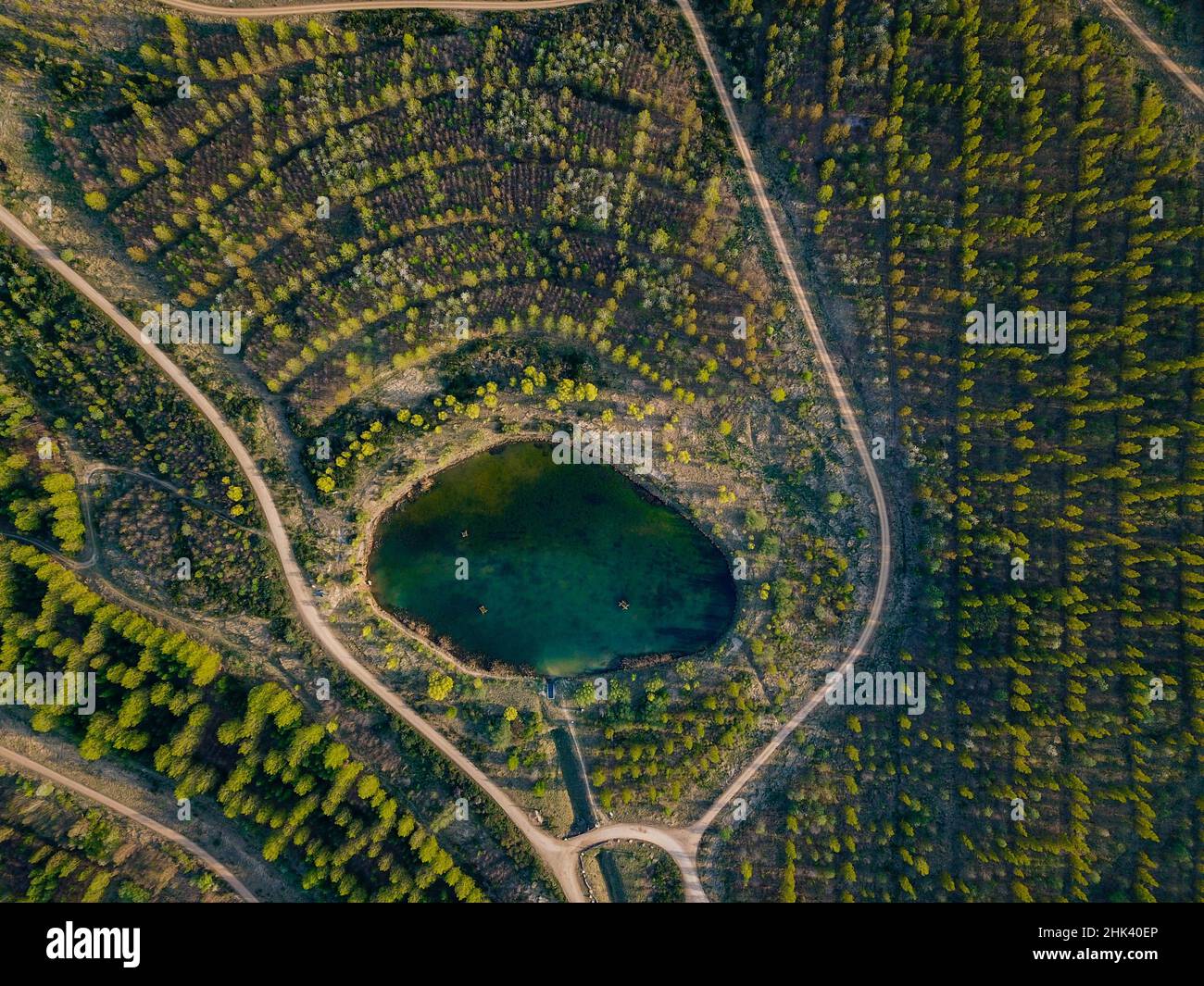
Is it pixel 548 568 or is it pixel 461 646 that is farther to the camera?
pixel 548 568

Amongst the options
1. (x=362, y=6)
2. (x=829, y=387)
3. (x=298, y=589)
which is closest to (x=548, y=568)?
(x=298, y=589)

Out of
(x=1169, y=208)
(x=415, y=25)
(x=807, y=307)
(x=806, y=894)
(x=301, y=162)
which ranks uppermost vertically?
(x=415, y=25)

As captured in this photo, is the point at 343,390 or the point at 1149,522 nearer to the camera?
the point at 1149,522

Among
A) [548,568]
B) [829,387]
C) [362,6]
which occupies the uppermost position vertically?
[362,6]

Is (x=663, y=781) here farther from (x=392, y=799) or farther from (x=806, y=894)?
(x=392, y=799)

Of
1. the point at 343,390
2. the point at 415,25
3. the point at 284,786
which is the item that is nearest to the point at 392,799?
the point at 284,786

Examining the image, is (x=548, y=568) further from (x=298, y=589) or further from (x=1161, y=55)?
(x=1161, y=55)

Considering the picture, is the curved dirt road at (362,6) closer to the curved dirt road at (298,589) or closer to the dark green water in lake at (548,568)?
the curved dirt road at (298,589)
